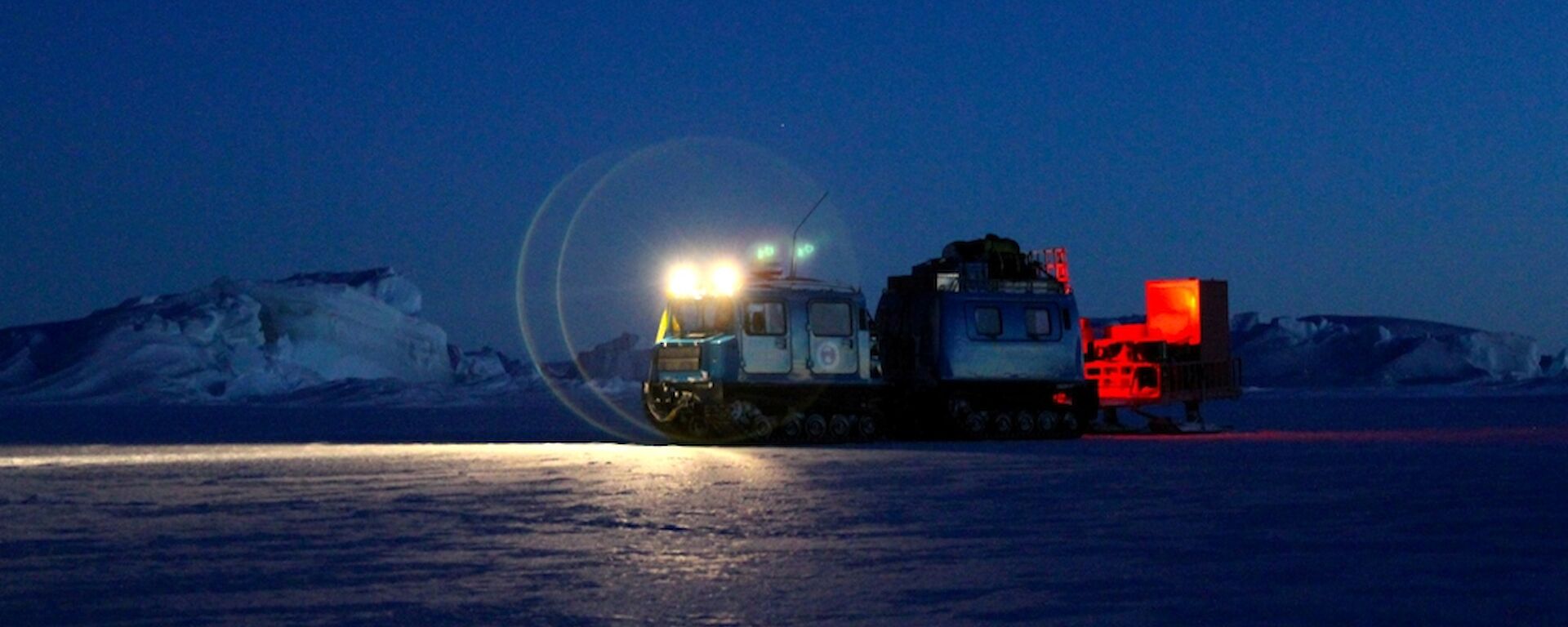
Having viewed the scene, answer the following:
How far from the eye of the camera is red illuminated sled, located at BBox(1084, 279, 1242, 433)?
94.0ft

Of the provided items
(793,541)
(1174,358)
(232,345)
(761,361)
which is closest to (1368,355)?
(232,345)

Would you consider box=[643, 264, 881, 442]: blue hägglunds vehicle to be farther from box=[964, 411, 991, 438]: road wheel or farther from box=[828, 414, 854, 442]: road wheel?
box=[964, 411, 991, 438]: road wheel

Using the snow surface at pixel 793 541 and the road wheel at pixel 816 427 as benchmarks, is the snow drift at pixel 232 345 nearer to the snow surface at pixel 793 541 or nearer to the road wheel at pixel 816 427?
the road wheel at pixel 816 427

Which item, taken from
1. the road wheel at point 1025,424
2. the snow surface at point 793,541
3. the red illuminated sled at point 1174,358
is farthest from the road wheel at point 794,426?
the red illuminated sled at point 1174,358

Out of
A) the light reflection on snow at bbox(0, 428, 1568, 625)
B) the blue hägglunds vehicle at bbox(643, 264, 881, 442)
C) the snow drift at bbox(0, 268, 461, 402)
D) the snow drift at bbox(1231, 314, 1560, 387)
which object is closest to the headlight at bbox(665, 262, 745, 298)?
the blue hägglunds vehicle at bbox(643, 264, 881, 442)

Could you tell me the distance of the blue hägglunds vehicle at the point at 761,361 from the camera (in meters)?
25.5

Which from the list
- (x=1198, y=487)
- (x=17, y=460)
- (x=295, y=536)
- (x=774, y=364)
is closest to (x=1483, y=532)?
(x=1198, y=487)

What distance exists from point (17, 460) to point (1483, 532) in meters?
19.2

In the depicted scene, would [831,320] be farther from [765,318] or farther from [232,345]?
[232,345]

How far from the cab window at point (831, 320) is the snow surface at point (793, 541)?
17.9 feet

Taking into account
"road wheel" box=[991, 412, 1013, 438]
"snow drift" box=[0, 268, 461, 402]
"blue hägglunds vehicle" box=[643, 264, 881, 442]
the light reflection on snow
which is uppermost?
"snow drift" box=[0, 268, 461, 402]

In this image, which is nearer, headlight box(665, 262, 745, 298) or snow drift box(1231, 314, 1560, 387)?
headlight box(665, 262, 745, 298)

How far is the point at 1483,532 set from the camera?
11672 mm

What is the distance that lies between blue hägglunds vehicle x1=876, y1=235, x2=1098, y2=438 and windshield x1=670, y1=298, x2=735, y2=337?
2983mm
